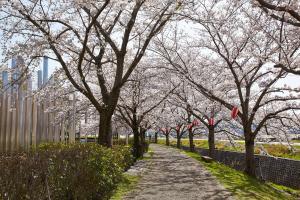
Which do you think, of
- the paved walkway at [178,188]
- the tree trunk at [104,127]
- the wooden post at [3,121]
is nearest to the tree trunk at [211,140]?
the paved walkway at [178,188]

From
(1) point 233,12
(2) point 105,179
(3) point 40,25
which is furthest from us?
(1) point 233,12

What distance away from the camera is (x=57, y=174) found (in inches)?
225

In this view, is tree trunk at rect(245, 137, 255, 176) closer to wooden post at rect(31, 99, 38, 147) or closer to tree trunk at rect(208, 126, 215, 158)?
tree trunk at rect(208, 126, 215, 158)

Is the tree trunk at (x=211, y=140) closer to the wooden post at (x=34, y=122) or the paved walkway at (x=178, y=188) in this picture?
the paved walkway at (x=178, y=188)

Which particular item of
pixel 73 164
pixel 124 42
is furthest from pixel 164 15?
pixel 73 164

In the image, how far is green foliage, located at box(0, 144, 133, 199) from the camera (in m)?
4.00

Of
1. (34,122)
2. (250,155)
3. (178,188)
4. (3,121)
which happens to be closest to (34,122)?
(34,122)

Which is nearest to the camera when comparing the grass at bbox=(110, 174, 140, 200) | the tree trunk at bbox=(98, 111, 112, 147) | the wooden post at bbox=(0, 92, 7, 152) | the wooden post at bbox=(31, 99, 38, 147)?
the grass at bbox=(110, 174, 140, 200)

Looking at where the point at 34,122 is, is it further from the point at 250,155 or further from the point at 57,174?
the point at 57,174

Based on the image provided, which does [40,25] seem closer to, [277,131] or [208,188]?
[208,188]

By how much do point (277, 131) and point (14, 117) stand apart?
14.1 meters

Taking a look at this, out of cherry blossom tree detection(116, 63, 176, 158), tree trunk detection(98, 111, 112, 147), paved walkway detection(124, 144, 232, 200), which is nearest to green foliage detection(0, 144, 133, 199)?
paved walkway detection(124, 144, 232, 200)

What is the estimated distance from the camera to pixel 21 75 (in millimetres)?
12250

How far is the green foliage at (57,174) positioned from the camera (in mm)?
3998
